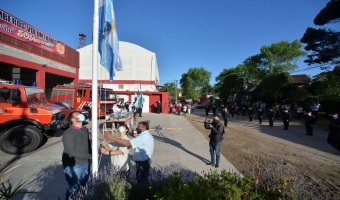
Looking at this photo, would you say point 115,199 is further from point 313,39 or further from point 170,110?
point 170,110

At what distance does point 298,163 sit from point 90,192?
22.6 ft

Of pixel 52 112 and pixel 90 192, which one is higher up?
pixel 52 112

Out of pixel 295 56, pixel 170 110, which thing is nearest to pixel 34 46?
pixel 170 110

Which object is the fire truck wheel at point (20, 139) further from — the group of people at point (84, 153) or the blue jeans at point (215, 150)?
the blue jeans at point (215, 150)

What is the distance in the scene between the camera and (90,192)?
3062 millimetres

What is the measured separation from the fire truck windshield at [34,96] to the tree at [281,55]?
4724cm

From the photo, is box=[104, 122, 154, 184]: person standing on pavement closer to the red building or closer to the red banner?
the red building

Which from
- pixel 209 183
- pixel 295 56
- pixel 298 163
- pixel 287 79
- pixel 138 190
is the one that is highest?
pixel 295 56

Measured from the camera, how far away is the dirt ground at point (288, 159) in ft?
19.0

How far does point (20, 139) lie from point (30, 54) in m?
9.83

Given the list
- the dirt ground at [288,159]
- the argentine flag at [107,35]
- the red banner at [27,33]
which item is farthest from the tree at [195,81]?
the argentine flag at [107,35]

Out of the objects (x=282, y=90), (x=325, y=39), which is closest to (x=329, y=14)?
(x=325, y=39)

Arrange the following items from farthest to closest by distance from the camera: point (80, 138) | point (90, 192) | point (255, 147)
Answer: point (255, 147), point (80, 138), point (90, 192)

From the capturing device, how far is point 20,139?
7402 mm
